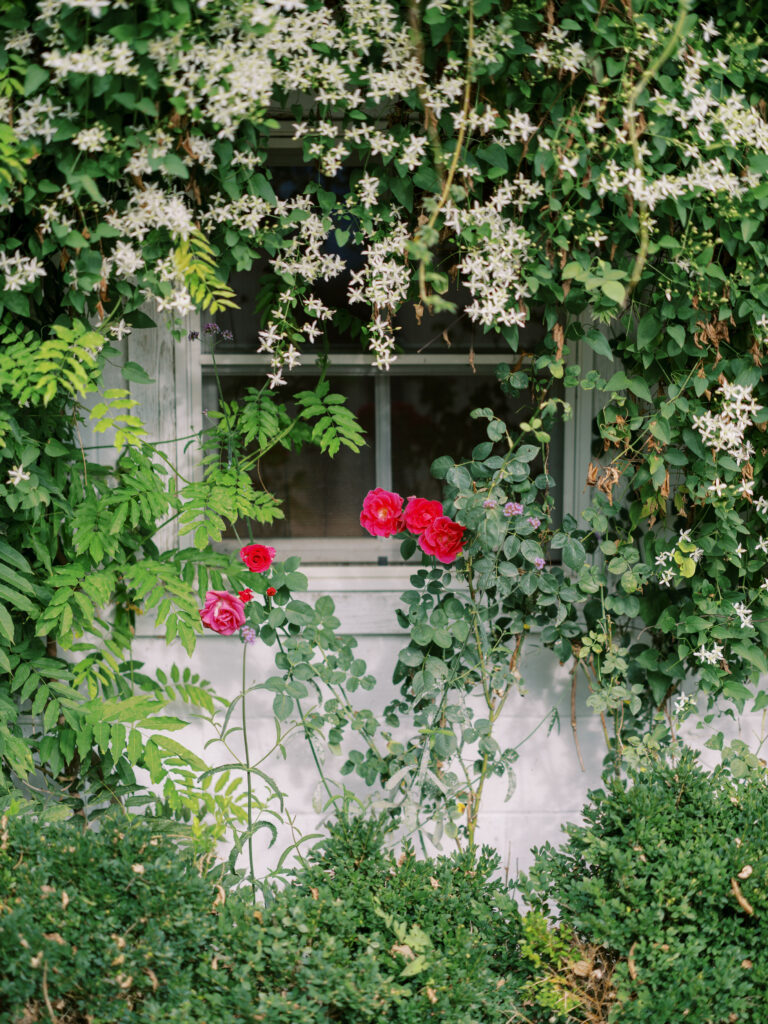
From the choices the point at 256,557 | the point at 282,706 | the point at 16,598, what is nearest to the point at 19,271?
the point at 16,598

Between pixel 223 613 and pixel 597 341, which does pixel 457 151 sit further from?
pixel 223 613

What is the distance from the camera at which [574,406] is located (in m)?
2.49

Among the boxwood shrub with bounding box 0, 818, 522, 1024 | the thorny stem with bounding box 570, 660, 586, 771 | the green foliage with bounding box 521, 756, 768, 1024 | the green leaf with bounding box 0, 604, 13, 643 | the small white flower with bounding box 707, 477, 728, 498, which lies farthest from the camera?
the thorny stem with bounding box 570, 660, 586, 771

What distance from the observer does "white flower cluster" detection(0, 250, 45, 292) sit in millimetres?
1937

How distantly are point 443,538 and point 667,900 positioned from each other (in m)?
0.99

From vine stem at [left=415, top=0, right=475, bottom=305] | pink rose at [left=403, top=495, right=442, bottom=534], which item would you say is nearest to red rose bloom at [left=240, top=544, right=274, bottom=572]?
pink rose at [left=403, top=495, right=442, bottom=534]

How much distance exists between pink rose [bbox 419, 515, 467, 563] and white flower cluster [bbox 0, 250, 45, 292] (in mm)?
1160

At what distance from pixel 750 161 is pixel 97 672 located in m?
2.12

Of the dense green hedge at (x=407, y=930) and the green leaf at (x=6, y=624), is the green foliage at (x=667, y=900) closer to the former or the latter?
the dense green hedge at (x=407, y=930)

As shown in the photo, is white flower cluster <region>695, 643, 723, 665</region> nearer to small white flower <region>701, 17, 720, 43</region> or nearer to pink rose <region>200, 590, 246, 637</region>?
pink rose <region>200, 590, 246, 637</region>

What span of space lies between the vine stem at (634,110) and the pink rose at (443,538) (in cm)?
75

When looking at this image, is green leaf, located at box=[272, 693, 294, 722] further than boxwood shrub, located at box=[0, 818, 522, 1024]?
Yes

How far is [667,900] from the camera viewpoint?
173 centimetres

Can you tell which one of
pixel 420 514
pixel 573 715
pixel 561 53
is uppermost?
pixel 561 53
